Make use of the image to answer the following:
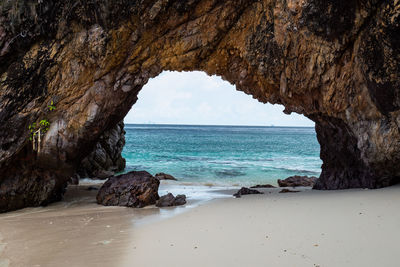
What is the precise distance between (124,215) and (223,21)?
234 inches

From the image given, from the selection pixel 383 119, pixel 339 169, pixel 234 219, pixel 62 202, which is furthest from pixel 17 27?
pixel 339 169

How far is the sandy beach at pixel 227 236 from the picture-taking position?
3.60 metres

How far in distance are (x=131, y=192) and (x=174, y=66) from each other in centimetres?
409

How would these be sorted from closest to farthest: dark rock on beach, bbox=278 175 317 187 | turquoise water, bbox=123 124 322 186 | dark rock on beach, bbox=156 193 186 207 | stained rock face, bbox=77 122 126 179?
dark rock on beach, bbox=156 193 186 207
dark rock on beach, bbox=278 175 317 187
stained rock face, bbox=77 122 126 179
turquoise water, bbox=123 124 322 186

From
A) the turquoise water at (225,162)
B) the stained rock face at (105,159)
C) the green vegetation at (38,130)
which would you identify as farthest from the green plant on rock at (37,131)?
the turquoise water at (225,162)

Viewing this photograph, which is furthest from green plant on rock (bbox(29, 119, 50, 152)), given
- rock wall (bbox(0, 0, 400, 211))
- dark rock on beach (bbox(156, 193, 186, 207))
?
dark rock on beach (bbox(156, 193, 186, 207))

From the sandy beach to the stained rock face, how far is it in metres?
9.91

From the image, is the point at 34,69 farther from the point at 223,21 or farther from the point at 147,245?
the point at 147,245

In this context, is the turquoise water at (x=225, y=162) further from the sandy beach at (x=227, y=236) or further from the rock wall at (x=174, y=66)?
the sandy beach at (x=227, y=236)

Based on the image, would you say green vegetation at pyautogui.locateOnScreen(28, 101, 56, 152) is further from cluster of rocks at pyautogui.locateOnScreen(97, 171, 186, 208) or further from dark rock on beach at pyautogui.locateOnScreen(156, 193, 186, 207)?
dark rock on beach at pyautogui.locateOnScreen(156, 193, 186, 207)

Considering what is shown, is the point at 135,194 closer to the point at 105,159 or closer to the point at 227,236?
the point at 227,236

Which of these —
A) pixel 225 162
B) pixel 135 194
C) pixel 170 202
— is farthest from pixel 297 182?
pixel 225 162

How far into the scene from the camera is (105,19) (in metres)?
7.73

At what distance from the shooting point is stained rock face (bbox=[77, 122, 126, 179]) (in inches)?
653
